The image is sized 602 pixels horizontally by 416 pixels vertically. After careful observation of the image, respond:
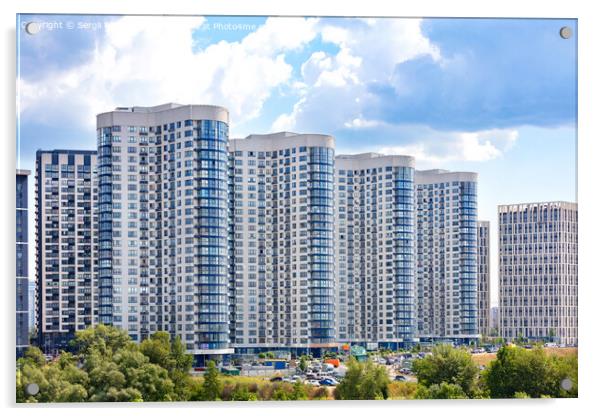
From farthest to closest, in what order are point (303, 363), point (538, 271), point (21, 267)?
point (538, 271), point (303, 363), point (21, 267)

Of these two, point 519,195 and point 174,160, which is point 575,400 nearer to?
point 519,195

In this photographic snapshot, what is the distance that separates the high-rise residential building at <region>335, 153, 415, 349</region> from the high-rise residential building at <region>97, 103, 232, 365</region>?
0.85m

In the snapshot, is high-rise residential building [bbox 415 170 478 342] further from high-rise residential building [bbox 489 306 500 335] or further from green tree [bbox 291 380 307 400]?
green tree [bbox 291 380 307 400]

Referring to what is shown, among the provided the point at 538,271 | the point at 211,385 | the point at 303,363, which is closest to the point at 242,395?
the point at 211,385

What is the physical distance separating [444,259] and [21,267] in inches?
117

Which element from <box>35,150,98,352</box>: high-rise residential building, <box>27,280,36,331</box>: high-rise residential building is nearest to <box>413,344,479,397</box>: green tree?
<box>35,150,98,352</box>: high-rise residential building

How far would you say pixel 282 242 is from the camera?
645 centimetres

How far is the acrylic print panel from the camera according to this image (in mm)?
5309

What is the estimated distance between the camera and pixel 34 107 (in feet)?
17.2

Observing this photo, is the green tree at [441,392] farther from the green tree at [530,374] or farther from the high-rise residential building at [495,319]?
the high-rise residential building at [495,319]

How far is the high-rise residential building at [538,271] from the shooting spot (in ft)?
18.0

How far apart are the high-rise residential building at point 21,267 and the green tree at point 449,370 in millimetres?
2197

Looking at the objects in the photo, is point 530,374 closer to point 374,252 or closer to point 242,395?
point 374,252
